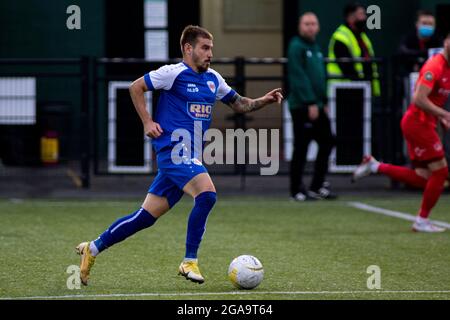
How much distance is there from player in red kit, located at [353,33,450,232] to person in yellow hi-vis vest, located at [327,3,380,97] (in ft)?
13.6

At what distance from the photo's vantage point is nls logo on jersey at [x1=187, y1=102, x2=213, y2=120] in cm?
857

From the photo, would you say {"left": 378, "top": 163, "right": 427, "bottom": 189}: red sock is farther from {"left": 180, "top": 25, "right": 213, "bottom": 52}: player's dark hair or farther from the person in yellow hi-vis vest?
{"left": 180, "top": 25, "right": 213, "bottom": 52}: player's dark hair

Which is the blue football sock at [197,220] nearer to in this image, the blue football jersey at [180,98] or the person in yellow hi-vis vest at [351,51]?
the blue football jersey at [180,98]

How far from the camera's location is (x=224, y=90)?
8844 mm

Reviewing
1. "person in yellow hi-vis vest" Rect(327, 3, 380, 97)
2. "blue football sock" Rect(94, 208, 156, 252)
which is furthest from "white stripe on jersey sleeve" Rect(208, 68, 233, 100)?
"person in yellow hi-vis vest" Rect(327, 3, 380, 97)

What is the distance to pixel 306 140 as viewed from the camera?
14969 mm

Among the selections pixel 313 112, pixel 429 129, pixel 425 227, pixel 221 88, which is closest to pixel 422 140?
pixel 429 129

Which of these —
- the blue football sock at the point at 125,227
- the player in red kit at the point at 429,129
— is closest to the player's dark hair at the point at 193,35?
the blue football sock at the point at 125,227

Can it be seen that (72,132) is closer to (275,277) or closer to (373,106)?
(373,106)

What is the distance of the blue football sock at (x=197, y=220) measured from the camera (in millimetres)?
8383

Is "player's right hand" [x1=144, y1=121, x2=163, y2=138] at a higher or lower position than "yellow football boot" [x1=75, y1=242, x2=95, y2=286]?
higher

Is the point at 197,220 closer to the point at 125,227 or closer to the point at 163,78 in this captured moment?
the point at 125,227

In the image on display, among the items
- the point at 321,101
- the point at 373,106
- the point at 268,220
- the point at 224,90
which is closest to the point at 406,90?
the point at 373,106

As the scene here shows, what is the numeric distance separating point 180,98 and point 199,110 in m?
0.16
